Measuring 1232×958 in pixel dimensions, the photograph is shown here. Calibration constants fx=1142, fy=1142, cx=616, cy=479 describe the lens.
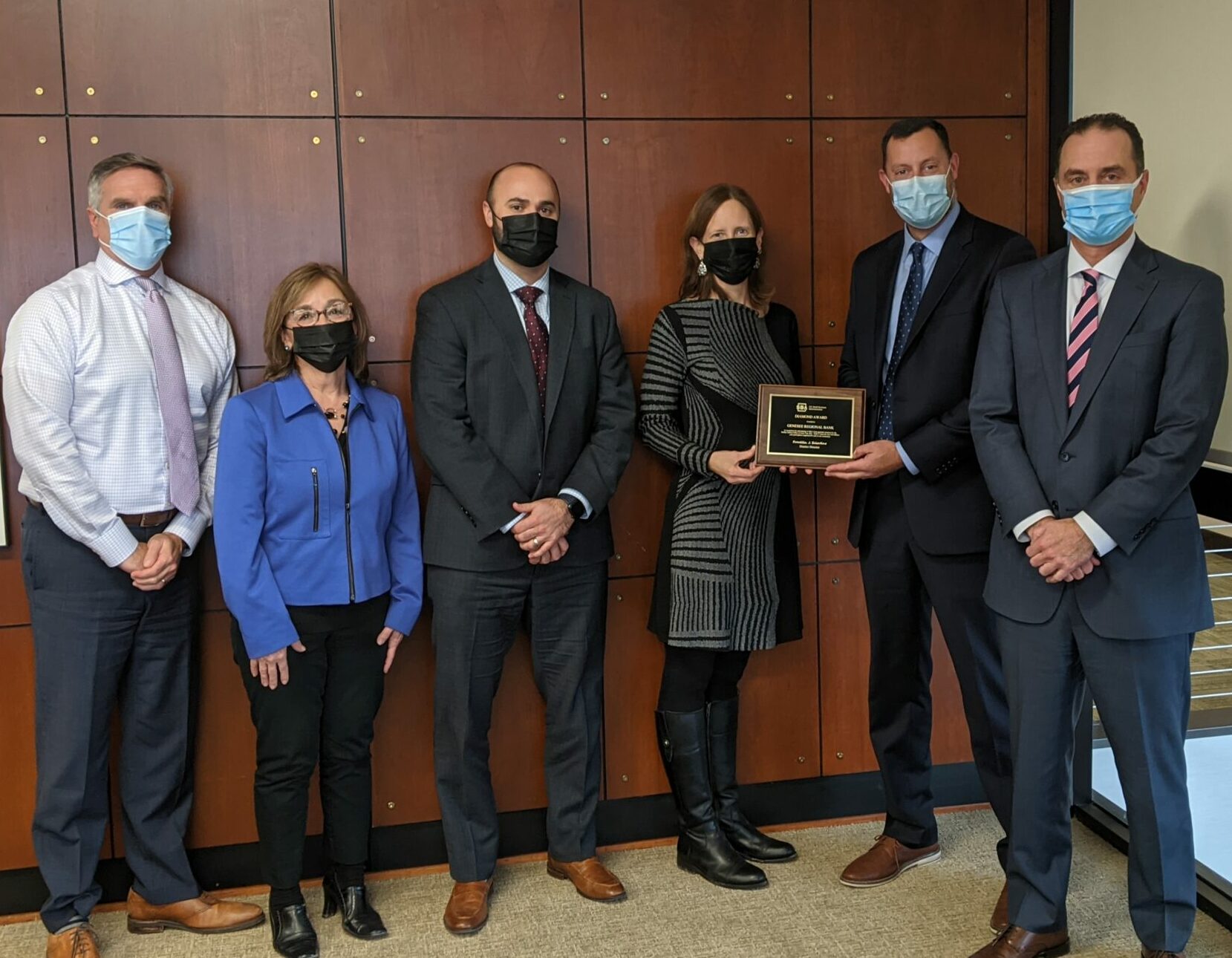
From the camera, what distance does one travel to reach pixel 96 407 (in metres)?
2.97

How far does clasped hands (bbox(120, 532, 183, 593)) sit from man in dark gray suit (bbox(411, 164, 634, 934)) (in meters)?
0.67

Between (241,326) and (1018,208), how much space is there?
2.50 m

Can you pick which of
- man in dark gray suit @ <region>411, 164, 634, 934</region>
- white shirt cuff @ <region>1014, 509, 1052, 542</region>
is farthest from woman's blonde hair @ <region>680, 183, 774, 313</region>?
white shirt cuff @ <region>1014, 509, 1052, 542</region>

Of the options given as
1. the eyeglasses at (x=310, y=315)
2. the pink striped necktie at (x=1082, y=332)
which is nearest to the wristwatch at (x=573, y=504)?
the eyeglasses at (x=310, y=315)

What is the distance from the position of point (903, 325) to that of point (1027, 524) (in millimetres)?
758

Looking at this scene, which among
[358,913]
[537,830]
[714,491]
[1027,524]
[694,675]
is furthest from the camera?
[537,830]

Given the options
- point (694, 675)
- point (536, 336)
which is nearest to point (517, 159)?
point (536, 336)

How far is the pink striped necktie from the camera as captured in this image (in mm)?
2686

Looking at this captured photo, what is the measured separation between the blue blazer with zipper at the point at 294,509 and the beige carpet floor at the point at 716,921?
86 centimetres

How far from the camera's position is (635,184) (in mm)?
A: 3568

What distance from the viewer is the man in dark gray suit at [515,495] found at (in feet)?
10.4

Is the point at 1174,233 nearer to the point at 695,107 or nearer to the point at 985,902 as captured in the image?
the point at 695,107

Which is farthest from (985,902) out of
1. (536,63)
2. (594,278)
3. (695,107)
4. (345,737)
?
(536,63)

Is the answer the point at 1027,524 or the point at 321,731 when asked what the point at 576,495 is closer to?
the point at 321,731
